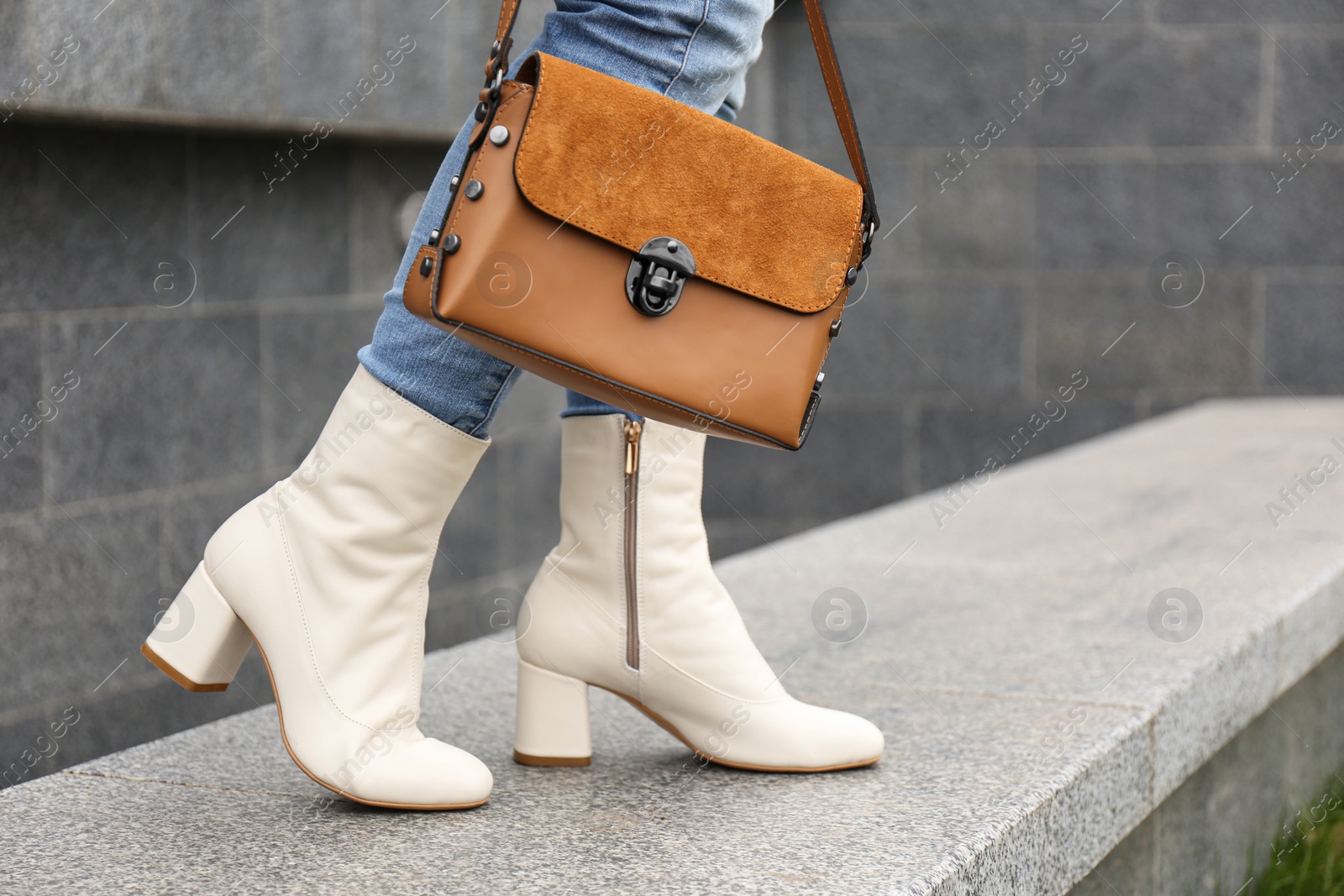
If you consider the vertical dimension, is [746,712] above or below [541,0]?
below

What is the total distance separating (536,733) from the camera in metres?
1.54

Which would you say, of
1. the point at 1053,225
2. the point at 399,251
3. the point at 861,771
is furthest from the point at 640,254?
the point at 1053,225

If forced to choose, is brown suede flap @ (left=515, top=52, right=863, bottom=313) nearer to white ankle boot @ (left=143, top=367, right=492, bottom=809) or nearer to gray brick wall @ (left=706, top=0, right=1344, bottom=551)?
white ankle boot @ (left=143, top=367, right=492, bottom=809)

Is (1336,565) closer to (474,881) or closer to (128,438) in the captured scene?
(474,881)

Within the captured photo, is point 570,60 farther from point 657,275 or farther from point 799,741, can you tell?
point 799,741

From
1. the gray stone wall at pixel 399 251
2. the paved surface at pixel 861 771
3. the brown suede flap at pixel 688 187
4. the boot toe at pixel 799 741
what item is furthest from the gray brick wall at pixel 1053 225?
the brown suede flap at pixel 688 187

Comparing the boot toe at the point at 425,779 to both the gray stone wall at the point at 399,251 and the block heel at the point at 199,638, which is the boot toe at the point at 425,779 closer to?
the block heel at the point at 199,638

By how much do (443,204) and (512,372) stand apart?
0.57 ft

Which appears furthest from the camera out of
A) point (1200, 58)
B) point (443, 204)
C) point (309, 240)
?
point (1200, 58)

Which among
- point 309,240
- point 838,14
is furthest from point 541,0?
point 838,14

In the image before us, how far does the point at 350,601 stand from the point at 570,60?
57 cm

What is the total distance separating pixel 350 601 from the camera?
132 cm

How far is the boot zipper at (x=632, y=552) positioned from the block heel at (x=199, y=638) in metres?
0.40

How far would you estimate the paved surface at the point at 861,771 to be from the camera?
1.23 metres
